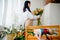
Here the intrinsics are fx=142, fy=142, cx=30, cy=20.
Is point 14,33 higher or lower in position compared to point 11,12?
lower

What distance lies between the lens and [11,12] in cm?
336

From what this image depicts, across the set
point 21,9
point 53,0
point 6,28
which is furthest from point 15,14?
point 53,0

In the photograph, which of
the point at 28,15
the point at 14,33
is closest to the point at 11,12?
the point at 28,15

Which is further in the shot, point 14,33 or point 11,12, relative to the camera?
point 11,12

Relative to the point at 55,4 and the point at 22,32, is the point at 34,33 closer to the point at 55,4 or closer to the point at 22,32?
the point at 22,32

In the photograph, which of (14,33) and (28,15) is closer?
(14,33)

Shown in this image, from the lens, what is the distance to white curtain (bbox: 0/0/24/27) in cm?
335

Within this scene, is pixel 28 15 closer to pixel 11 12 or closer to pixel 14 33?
pixel 11 12

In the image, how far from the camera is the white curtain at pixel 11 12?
335cm

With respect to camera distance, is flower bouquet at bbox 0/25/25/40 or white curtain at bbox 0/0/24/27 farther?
white curtain at bbox 0/0/24/27

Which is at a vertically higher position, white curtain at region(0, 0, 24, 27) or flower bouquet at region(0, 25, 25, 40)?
white curtain at region(0, 0, 24, 27)

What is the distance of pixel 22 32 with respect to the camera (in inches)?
124

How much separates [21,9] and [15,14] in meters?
0.19

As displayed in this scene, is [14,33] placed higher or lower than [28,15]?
lower
